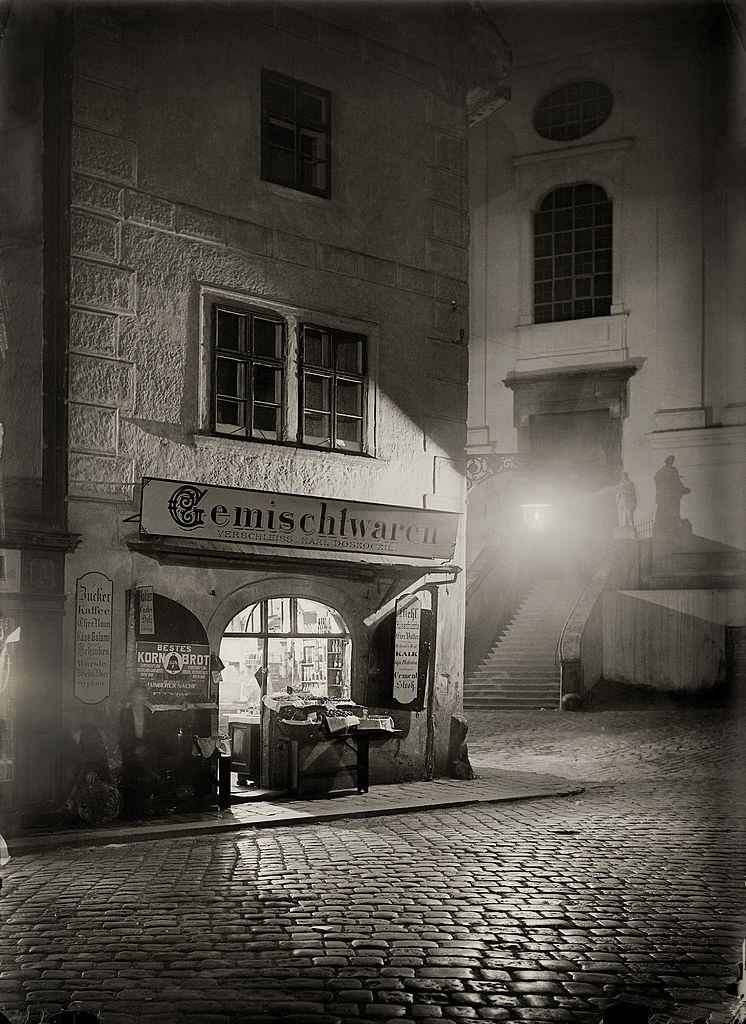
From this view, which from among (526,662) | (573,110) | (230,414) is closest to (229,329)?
(230,414)

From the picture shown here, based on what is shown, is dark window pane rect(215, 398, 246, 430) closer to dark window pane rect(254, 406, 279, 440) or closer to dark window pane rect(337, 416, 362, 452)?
dark window pane rect(254, 406, 279, 440)

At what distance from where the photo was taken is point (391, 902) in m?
7.80

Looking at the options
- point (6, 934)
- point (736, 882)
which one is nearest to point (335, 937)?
point (6, 934)

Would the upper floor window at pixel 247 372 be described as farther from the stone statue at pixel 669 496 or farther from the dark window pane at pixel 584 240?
the dark window pane at pixel 584 240

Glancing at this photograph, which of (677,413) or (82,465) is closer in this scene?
(82,465)

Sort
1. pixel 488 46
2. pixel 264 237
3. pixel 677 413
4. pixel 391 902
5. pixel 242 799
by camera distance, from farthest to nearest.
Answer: pixel 677 413, pixel 488 46, pixel 264 237, pixel 242 799, pixel 391 902

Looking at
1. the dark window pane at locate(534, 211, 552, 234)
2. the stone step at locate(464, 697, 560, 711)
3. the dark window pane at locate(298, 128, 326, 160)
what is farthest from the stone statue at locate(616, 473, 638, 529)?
the dark window pane at locate(298, 128, 326, 160)

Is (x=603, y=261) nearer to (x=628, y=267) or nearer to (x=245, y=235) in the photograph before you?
(x=628, y=267)

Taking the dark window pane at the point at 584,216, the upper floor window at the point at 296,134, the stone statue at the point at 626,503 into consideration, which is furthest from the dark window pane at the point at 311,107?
the dark window pane at the point at 584,216

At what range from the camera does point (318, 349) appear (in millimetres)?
14602

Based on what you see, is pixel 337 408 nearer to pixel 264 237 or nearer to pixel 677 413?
pixel 264 237

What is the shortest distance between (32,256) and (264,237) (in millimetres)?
2997

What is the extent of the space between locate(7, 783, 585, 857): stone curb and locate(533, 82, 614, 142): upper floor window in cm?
2224

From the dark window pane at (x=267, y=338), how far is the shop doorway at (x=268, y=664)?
300 centimetres
